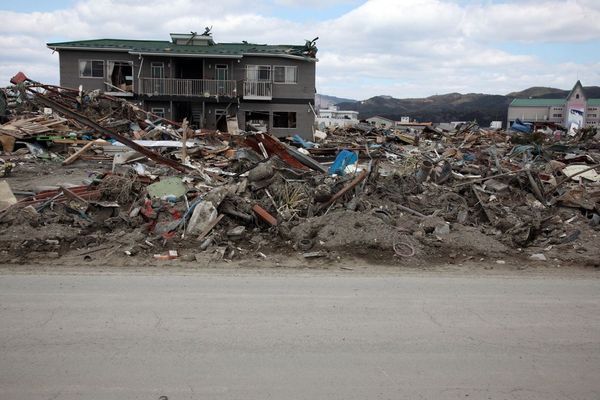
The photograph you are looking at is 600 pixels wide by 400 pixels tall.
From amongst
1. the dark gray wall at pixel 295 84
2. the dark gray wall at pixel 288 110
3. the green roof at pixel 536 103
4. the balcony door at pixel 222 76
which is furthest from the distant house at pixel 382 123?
the green roof at pixel 536 103

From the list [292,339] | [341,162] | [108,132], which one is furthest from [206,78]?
[292,339]

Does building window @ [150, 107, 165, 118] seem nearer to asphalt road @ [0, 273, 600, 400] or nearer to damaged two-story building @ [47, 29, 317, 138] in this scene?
damaged two-story building @ [47, 29, 317, 138]

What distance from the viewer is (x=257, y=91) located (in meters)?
35.3

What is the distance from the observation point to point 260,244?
9867 millimetres

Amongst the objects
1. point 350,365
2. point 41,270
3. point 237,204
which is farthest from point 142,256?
point 350,365

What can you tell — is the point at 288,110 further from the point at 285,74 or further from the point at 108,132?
the point at 108,132

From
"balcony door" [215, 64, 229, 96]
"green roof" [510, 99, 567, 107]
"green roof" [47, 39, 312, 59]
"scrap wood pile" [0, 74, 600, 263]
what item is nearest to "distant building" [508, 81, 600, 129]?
"green roof" [510, 99, 567, 107]

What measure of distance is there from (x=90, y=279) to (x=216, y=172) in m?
9.02

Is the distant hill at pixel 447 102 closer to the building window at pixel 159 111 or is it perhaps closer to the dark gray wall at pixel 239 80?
the dark gray wall at pixel 239 80

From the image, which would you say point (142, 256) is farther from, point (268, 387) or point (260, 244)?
point (268, 387)

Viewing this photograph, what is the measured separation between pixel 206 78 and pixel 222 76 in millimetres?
1148

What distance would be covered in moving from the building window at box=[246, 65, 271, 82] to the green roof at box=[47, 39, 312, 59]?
1062 millimetres

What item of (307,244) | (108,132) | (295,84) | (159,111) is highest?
(295,84)

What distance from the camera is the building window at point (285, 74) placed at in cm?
3556
